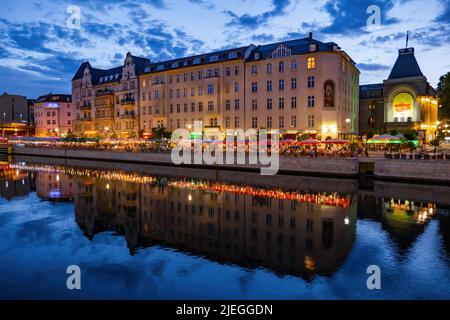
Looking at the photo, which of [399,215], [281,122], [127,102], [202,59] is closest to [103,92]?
[127,102]

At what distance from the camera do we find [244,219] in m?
24.2

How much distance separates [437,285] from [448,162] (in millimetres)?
25078

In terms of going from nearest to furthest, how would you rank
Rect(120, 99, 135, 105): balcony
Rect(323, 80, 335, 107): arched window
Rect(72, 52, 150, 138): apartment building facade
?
Rect(323, 80, 335, 107): arched window < Rect(120, 99, 135, 105): balcony < Rect(72, 52, 150, 138): apartment building facade

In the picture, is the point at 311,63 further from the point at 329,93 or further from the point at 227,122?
the point at 227,122

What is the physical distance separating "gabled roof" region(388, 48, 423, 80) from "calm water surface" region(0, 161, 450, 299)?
44516 millimetres

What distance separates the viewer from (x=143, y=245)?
18.7 m

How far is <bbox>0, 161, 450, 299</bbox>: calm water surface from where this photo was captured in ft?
44.2

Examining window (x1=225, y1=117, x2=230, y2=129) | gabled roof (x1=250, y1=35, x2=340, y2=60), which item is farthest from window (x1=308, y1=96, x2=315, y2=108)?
window (x1=225, y1=117, x2=230, y2=129)

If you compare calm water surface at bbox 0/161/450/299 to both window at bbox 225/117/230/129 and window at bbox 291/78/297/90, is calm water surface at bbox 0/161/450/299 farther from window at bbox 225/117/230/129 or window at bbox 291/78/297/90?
window at bbox 225/117/230/129

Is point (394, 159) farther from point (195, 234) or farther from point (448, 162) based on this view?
point (195, 234)

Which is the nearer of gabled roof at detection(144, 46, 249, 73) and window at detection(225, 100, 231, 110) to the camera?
gabled roof at detection(144, 46, 249, 73)

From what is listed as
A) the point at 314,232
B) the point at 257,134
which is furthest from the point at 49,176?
the point at 314,232
